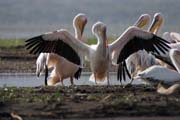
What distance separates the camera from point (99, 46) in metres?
13.6

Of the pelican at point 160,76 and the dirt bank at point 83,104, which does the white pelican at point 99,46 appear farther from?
the dirt bank at point 83,104

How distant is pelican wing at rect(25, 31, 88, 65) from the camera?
1362 cm

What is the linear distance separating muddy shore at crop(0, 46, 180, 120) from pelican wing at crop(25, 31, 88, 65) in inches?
63.8

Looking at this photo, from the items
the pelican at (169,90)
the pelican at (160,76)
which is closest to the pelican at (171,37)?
the pelican at (160,76)

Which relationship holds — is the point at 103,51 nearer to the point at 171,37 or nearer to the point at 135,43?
the point at 135,43

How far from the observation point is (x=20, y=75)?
1911 centimetres

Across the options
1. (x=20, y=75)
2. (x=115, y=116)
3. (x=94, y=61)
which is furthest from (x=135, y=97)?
(x=20, y=75)

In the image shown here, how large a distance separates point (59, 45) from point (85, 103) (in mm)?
3669

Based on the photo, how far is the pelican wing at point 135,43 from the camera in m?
14.0

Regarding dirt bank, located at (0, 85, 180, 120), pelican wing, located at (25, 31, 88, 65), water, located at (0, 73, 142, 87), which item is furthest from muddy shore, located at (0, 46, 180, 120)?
water, located at (0, 73, 142, 87)

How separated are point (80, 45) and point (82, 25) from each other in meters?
1.80

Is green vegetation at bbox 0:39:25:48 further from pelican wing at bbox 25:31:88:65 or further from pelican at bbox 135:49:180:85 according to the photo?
pelican at bbox 135:49:180:85

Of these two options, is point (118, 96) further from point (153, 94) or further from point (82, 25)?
point (82, 25)

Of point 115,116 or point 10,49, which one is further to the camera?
point 10,49
